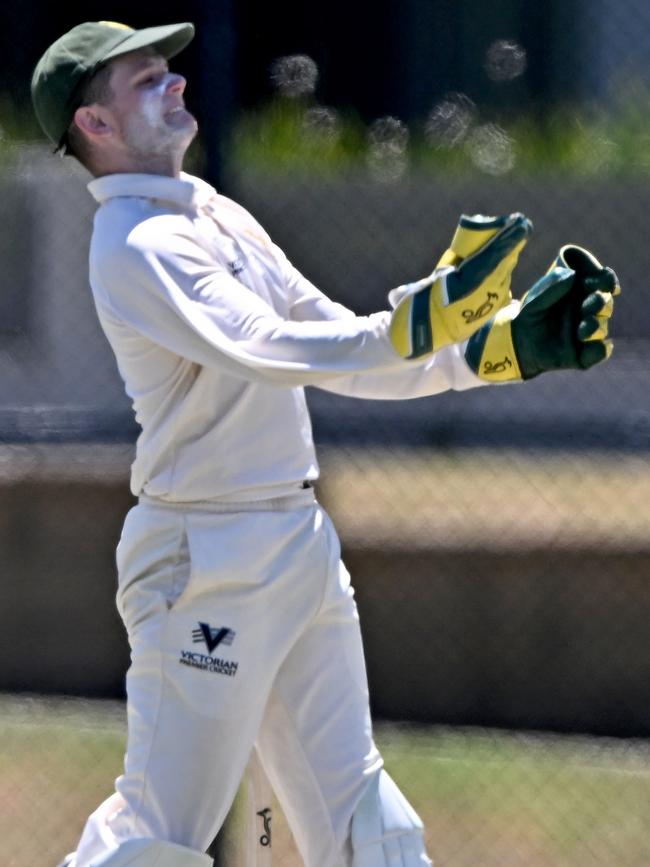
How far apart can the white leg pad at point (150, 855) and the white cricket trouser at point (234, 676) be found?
21 millimetres

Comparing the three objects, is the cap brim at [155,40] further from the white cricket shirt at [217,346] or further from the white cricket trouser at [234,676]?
the white cricket trouser at [234,676]

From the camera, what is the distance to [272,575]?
2695 mm

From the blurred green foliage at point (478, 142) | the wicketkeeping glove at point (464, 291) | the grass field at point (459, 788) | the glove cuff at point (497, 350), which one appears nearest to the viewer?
the wicketkeeping glove at point (464, 291)

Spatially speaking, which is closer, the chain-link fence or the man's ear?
the man's ear

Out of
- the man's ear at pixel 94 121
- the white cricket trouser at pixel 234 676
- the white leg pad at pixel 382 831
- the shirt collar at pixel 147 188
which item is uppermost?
the man's ear at pixel 94 121

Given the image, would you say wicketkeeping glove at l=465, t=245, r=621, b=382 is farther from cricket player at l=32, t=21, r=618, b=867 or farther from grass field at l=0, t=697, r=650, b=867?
grass field at l=0, t=697, r=650, b=867

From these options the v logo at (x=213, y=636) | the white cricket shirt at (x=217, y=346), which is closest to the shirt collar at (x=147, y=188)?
the white cricket shirt at (x=217, y=346)

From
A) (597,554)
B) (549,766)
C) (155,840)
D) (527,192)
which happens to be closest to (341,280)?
(527,192)

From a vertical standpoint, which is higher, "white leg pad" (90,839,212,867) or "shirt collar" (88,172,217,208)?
"shirt collar" (88,172,217,208)

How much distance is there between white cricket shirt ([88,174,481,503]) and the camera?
8.07 feet

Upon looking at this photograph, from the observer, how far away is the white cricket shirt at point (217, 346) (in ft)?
8.07

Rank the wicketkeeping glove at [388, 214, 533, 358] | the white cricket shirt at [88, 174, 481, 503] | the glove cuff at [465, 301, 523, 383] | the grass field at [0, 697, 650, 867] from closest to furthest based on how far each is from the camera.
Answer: the wicketkeeping glove at [388, 214, 533, 358] → the white cricket shirt at [88, 174, 481, 503] → the glove cuff at [465, 301, 523, 383] → the grass field at [0, 697, 650, 867]

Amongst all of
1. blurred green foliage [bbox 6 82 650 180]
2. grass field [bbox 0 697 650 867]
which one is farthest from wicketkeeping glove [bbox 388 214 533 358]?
blurred green foliage [bbox 6 82 650 180]

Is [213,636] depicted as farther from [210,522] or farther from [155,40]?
[155,40]
